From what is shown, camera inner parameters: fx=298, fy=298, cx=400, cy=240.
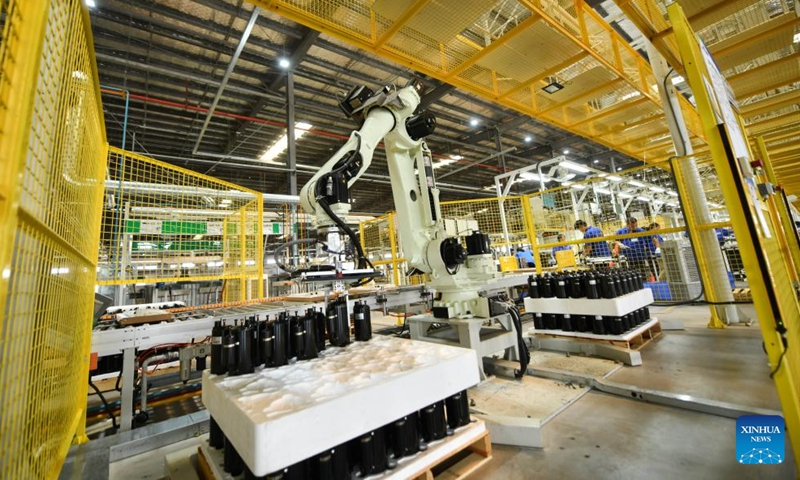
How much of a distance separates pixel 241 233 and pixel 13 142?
453 cm

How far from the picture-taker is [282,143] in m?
9.26

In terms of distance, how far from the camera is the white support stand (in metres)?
2.68

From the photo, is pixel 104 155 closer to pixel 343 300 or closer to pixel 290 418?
pixel 343 300

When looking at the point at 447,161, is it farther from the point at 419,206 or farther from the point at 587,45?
the point at 419,206

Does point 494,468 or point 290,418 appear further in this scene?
point 494,468

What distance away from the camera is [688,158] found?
4.20 meters

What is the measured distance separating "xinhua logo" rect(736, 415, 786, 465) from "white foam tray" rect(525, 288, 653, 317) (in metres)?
1.43

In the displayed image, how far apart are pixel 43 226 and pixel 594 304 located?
3.90 m

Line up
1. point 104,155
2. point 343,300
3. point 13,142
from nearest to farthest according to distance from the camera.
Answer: point 13,142 → point 343,300 → point 104,155

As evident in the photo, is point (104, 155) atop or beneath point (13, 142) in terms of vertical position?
atop

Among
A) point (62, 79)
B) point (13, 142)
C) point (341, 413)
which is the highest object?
point (62, 79)

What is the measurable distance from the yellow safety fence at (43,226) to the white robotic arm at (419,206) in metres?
1.64

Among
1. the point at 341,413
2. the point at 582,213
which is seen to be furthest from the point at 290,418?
the point at 582,213

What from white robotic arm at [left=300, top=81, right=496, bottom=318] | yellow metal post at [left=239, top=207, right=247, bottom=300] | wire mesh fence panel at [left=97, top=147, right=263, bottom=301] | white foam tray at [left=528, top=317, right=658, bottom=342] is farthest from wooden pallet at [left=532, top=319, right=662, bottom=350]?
yellow metal post at [left=239, top=207, right=247, bottom=300]
